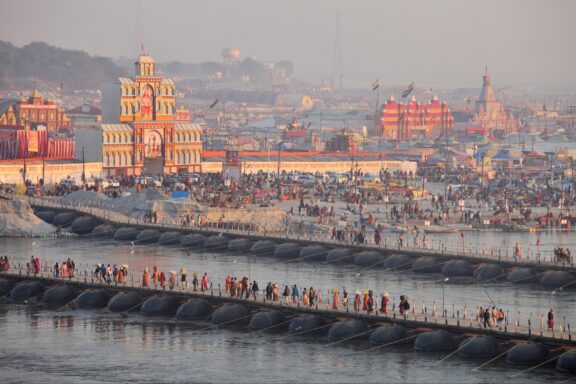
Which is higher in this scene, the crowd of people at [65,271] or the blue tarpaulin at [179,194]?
the blue tarpaulin at [179,194]

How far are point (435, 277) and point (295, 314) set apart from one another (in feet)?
61.2

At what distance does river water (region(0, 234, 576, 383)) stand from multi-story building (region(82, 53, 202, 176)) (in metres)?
52.3

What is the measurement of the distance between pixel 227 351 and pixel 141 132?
7246 centimetres

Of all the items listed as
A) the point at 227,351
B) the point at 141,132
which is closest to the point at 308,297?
the point at 227,351

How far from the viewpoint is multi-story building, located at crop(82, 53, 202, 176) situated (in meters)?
130

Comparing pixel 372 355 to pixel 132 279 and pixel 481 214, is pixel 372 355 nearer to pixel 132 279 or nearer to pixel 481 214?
pixel 132 279

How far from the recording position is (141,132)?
13225 centimetres

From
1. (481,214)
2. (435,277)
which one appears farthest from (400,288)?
(481,214)

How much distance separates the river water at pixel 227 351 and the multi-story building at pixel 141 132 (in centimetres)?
5231

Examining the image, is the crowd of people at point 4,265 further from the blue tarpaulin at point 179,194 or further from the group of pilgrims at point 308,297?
the blue tarpaulin at point 179,194

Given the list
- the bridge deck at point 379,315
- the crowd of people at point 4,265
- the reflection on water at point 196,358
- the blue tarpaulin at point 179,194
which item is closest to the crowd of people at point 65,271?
the bridge deck at point 379,315

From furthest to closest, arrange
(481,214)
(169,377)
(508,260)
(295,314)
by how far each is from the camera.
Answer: (481,214), (508,260), (295,314), (169,377)

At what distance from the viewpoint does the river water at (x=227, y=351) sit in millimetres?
56750

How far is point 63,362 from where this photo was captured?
5928 cm
